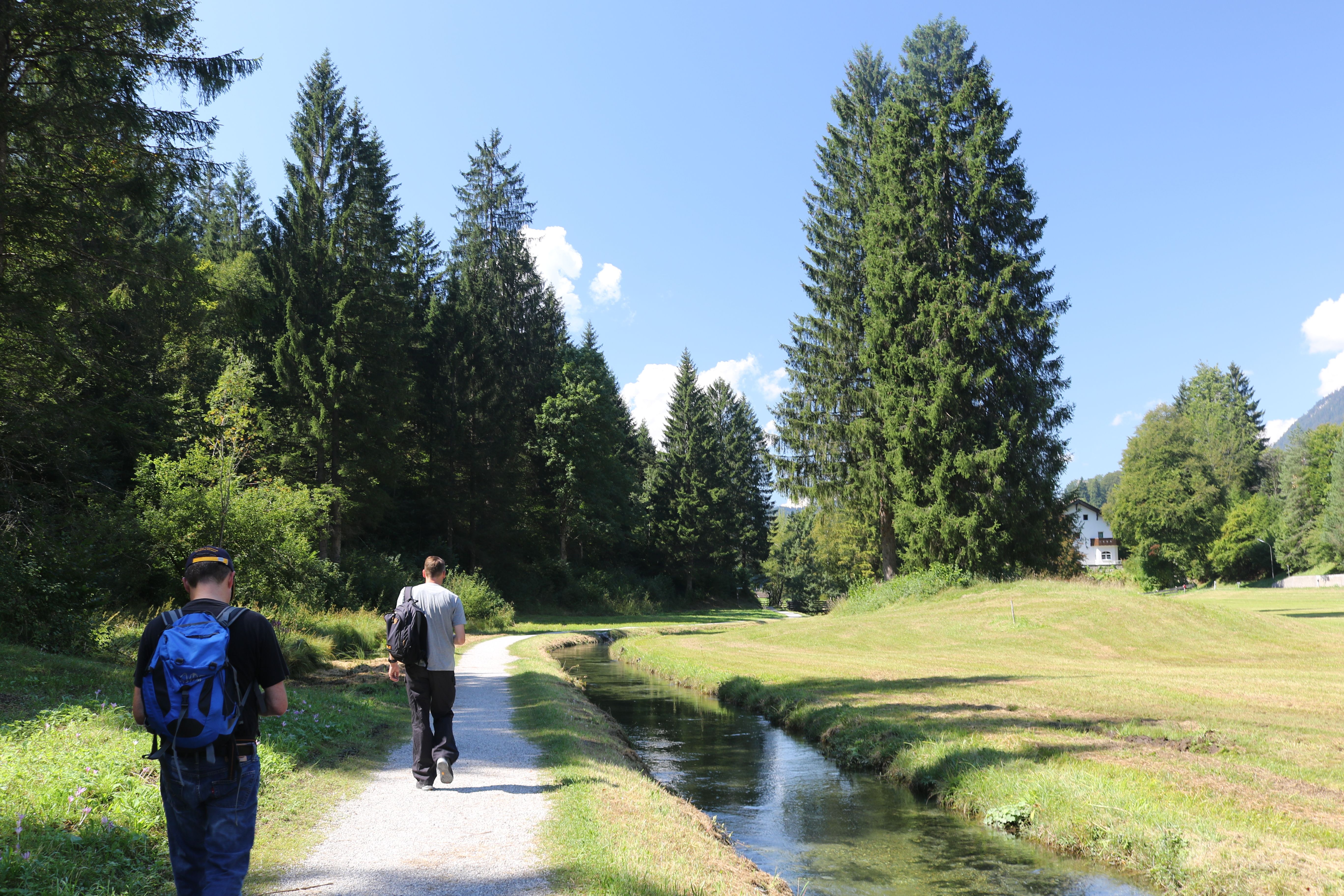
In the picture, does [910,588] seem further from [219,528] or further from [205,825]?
[205,825]

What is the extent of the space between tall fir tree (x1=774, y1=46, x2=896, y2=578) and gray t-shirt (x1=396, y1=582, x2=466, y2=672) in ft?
84.7

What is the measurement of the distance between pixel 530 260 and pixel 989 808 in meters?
46.9

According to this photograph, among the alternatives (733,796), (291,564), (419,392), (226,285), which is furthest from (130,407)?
(419,392)

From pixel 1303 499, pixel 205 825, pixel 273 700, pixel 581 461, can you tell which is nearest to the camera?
pixel 205 825

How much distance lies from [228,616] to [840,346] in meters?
32.7

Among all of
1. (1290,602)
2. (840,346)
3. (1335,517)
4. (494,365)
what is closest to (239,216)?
(494,365)

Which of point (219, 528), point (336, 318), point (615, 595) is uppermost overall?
point (336, 318)

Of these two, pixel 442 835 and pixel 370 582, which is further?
pixel 370 582

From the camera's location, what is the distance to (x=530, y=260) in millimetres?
50688

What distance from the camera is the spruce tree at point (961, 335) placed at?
28.1m

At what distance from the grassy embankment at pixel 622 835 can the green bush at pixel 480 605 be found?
21793mm

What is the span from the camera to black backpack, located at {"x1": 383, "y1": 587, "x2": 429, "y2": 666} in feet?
23.5

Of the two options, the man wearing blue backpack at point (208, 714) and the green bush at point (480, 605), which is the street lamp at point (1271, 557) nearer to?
the green bush at point (480, 605)

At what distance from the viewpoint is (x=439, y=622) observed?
726 cm
